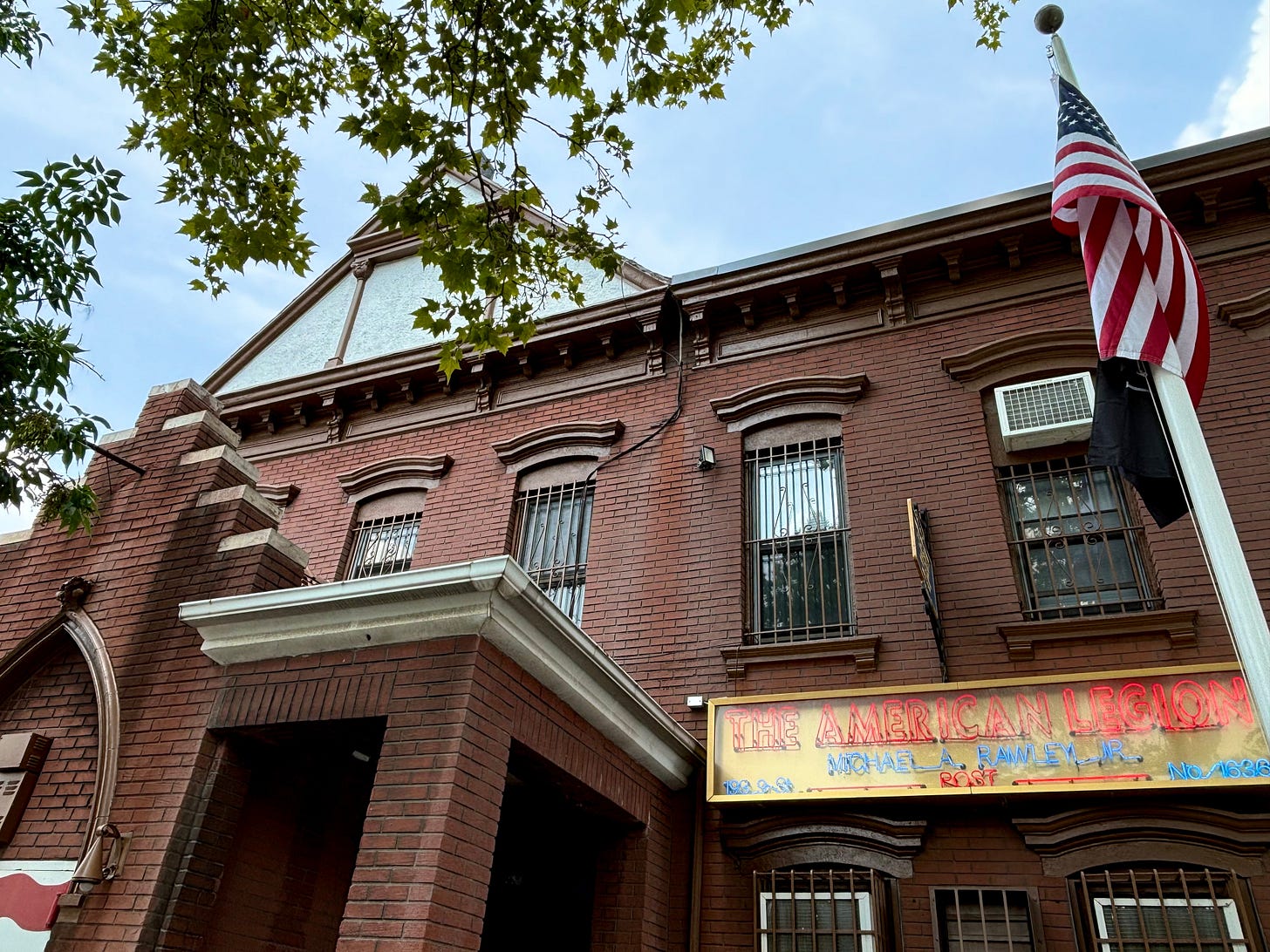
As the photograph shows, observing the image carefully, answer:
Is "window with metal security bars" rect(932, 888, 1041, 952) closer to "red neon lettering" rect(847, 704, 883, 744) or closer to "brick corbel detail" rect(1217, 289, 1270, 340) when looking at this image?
"red neon lettering" rect(847, 704, 883, 744)

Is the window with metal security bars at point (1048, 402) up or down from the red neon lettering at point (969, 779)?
up

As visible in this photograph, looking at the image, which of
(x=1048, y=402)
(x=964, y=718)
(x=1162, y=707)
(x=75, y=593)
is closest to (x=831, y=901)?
(x=964, y=718)

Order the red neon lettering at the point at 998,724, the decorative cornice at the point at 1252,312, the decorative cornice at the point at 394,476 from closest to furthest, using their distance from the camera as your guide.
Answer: the red neon lettering at the point at 998,724, the decorative cornice at the point at 1252,312, the decorative cornice at the point at 394,476

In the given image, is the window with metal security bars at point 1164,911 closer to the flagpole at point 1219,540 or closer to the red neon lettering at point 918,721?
the red neon lettering at point 918,721

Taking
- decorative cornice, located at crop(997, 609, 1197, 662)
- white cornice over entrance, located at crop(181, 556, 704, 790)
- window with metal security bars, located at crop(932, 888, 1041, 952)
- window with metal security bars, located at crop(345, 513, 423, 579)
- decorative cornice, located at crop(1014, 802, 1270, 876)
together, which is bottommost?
window with metal security bars, located at crop(932, 888, 1041, 952)

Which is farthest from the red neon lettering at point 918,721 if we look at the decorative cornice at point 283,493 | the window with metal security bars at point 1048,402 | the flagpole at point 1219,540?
the decorative cornice at point 283,493

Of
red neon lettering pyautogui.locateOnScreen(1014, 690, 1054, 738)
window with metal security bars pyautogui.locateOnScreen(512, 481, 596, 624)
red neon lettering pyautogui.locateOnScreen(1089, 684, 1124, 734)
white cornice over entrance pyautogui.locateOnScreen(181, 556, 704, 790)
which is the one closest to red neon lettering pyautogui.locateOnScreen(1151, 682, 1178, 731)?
red neon lettering pyautogui.locateOnScreen(1089, 684, 1124, 734)

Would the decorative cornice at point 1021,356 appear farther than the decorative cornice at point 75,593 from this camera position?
Yes

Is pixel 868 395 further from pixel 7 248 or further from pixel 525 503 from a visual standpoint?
pixel 7 248

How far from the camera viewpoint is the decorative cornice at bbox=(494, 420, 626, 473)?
959 centimetres

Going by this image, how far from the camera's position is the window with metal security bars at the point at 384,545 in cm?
1008

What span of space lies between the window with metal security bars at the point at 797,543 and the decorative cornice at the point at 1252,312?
356cm

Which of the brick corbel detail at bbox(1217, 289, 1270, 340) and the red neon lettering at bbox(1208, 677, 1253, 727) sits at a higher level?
the brick corbel detail at bbox(1217, 289, 1270, 340)

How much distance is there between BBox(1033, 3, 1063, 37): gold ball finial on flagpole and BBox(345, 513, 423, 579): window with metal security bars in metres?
7.76
